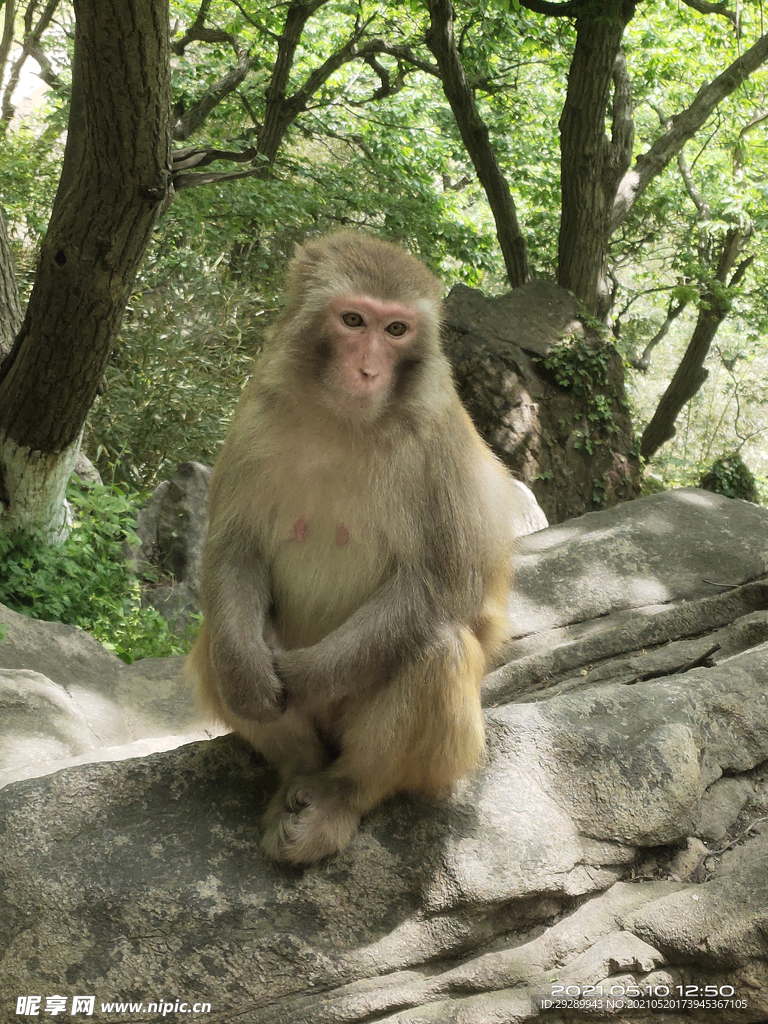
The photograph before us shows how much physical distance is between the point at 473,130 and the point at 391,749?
32.0ft

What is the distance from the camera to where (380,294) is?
106 inches

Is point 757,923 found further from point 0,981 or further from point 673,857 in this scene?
point 0,981

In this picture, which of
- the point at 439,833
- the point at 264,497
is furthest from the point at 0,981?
the point at 264,497

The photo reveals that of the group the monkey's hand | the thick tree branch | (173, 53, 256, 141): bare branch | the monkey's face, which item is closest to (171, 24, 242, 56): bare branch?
(173, 53, 256, 141): bare branch

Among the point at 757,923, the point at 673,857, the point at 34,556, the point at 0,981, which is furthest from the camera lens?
the point at 34,556

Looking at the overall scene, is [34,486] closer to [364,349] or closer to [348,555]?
[348,555]

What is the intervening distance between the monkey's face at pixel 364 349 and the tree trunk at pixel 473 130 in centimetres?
896

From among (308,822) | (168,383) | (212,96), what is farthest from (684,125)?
(308,822)

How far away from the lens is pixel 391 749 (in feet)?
8.88

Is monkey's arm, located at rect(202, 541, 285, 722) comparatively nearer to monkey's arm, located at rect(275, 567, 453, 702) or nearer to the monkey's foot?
monkey's arm, located at rect(275, 567, 453, 702)

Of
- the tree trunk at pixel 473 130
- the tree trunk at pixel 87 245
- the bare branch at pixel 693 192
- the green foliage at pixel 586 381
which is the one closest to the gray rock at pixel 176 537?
the tree trunk at pixel 87 245

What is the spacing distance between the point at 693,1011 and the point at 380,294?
92.0 inches

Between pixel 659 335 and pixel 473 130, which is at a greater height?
pixel 473 130

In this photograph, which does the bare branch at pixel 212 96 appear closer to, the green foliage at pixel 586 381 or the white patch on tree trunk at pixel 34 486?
the green foliage at pixel 586 381
